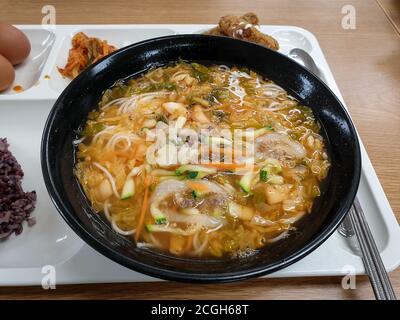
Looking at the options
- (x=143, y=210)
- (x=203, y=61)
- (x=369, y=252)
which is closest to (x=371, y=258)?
(x=369, y=252)

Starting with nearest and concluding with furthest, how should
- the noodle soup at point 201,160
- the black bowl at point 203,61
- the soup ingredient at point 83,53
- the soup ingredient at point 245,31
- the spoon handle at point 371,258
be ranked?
1. the black bowl at point 203,61
2. the spoon handle at point 371,258
3. the noodle soup at point 201,160
4. the soup ingredient at point 83,53
5. the soup ingredient at point 245,31

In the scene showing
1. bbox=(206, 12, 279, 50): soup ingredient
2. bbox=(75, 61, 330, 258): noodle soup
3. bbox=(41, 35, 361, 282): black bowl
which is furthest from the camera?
bbox=(206, 12, 279, 50): soup ingredient

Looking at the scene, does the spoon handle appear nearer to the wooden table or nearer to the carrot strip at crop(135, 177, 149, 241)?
the wooden table

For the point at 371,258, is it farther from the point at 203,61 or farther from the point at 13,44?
the point at 13,44

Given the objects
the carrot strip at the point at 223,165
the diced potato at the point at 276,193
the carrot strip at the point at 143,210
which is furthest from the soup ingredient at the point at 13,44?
the diced potato at the point at 276,193

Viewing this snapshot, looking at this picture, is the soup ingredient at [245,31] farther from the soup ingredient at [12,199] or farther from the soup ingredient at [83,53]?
the soup ingredient at [12,199]

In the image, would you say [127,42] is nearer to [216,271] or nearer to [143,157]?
[143,157]

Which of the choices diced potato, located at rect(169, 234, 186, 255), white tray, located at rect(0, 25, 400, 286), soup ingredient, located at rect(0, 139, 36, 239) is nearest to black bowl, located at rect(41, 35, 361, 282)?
diced potato, located at rect(169, 234, 186, 255)
